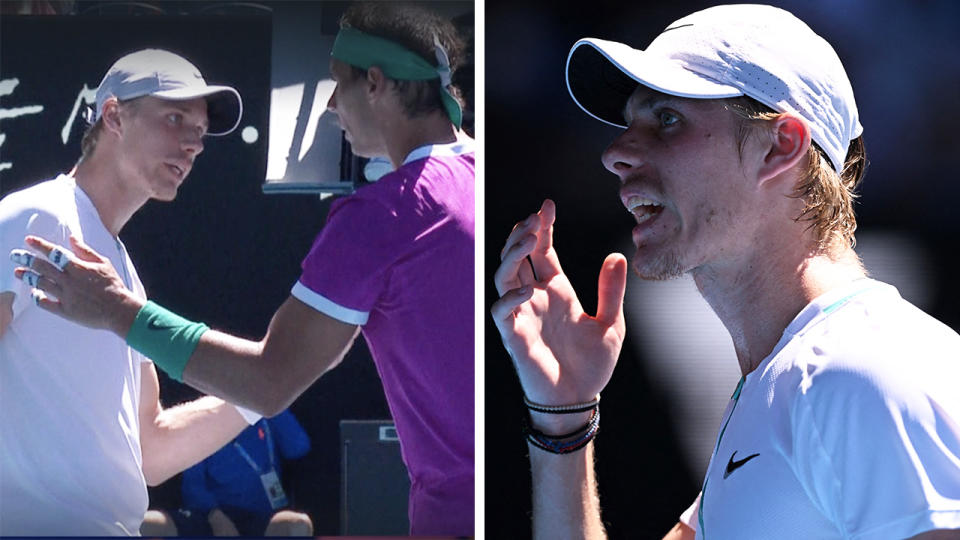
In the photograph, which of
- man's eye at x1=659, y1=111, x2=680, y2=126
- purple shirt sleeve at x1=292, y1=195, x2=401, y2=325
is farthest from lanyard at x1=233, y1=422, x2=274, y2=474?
man's eye at x1=659, y1=111, x2=680, y2=126

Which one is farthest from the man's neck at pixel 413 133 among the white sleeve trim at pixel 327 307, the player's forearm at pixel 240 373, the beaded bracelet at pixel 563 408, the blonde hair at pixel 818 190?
the blonde hair at pixel 818 190

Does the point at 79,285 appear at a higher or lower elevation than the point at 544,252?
lower

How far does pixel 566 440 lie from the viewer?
1846 mm

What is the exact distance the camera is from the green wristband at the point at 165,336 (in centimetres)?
253

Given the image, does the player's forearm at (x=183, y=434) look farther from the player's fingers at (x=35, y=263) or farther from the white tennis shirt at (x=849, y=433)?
the white tennis shirt at (x=849, y=433)

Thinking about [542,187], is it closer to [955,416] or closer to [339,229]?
[339,229]

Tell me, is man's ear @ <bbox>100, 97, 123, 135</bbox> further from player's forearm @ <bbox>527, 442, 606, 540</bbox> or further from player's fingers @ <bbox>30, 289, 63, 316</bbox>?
player's forearm @ <bbox>527, 442, 606, 540</bbox>

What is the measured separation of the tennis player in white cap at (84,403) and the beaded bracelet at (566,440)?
959 mm

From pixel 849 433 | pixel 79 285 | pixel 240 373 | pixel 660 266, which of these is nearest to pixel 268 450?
pixel 240 373

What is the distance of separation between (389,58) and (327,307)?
638mm

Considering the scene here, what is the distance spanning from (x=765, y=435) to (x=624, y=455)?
4.67ft

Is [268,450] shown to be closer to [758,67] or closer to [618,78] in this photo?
[618,78]

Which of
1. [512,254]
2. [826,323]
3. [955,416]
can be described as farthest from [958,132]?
[955,416]

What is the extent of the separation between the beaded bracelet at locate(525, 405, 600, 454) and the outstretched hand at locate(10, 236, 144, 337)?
1.15m
